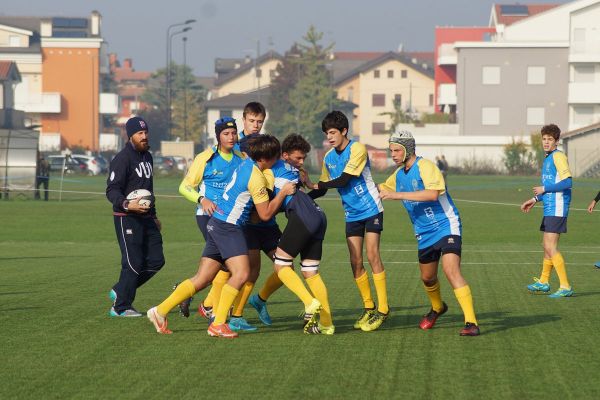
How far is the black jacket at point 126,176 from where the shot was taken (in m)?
12.0

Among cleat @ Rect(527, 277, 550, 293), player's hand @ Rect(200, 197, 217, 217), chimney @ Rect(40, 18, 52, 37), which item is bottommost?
cleat @ Rect(527, 277, 550, 293)

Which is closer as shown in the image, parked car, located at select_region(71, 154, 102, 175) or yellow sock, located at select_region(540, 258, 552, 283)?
yellow sock, located at select_region(540, 258, 552, 283)

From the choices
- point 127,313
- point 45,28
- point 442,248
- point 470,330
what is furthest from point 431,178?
point 45,28

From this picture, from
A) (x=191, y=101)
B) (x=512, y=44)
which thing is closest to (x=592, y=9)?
(x=512, y=44)

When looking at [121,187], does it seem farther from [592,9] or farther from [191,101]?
[191,101]

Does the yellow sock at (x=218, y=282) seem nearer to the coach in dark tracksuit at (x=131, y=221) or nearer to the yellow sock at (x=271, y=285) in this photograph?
the yellow sock at (x=271, y=285)

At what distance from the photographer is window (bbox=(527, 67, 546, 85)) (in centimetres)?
9744

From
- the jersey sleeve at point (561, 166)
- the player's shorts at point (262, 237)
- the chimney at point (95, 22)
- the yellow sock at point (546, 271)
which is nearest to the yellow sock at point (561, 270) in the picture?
the yellow sock at point (546, 271)

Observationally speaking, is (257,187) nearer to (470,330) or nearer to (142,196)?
(142,196)

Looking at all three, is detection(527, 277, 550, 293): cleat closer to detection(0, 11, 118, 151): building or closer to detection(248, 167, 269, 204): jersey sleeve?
detection(248, 167, 269, 204): jersey sleeve

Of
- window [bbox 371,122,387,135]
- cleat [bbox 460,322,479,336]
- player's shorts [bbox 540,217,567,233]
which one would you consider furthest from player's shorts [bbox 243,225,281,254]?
window [bbox 371,122,387,135]

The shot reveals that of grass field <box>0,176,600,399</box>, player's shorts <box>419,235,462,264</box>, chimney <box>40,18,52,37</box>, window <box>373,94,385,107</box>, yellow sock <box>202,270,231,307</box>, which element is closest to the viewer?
grass field <box>0,176,600,399</box>

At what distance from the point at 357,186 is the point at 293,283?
51.8 inches

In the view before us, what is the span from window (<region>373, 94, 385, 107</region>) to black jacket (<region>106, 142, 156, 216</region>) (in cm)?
13802
